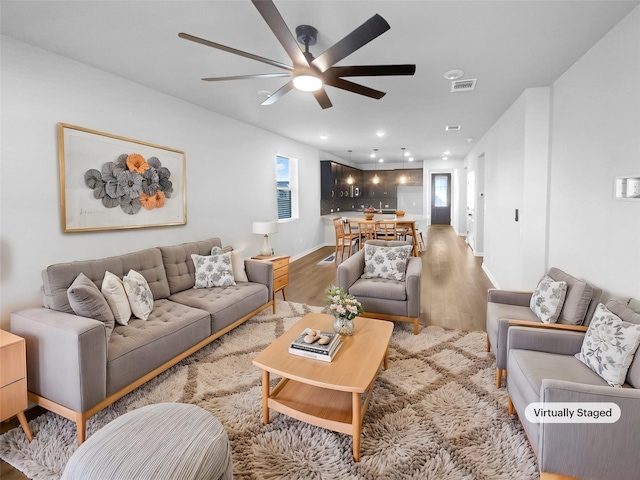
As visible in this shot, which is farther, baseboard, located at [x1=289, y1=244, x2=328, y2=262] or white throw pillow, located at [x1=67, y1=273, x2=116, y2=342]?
baseboard, located at [x1=289, y1=244, x2=328, y2=262]

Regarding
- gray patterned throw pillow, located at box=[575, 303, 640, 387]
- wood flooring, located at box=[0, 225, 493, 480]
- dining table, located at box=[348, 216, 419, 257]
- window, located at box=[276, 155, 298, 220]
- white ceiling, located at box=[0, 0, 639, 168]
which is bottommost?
wood flooring, located at box=[0, 225, 493, 480]

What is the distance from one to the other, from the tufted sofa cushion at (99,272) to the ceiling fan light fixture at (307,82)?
7.05ft

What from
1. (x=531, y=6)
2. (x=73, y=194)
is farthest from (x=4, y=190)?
(x=531, y=6)

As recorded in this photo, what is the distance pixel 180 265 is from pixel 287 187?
12.4 feet

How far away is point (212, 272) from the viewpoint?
11.7 feet

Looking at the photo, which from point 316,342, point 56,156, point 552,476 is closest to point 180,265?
point 56,156

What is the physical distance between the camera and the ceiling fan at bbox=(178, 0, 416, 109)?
1631 millimetres

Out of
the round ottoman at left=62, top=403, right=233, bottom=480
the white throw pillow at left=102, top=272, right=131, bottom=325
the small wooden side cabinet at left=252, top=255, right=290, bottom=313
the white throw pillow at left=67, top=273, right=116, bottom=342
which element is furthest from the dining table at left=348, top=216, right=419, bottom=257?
the round ottoman at left=62, top=403, right=233, bottom=480

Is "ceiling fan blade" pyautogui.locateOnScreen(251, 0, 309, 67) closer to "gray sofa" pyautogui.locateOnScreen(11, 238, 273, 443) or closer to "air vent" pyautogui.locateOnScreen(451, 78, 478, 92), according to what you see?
"gray sofa" pyautogui.locateOnScreen(11, 238, 273, 443)

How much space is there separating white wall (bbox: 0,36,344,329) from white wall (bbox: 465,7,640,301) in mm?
3894

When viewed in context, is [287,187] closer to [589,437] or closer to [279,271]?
[279,271]

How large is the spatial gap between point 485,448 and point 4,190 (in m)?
3.66

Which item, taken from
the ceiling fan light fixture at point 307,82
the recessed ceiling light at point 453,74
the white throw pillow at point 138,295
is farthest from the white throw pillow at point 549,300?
the white throw pillow at point 138,295

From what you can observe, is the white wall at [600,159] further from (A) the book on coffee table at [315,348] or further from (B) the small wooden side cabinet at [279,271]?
(B) the small wooden side cabinet at [279,271]
